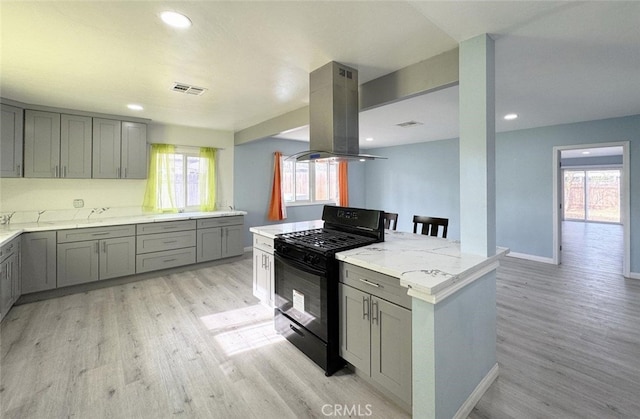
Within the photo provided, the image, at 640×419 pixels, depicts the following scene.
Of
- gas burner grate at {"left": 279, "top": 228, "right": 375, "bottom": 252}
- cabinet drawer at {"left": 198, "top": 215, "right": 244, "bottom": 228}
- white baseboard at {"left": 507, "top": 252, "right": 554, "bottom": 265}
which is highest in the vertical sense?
cabinet drawer at {"left": 198, "top": 215, "right": 244, "bottom": 228}

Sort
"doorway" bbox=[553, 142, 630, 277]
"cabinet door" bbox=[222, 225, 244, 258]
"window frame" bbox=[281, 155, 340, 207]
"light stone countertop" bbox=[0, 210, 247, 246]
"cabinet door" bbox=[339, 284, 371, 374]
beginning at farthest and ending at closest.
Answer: "window frame" bbox=[281, 155, 340, 207], "doorway" bbox=[553, 142, 630, 277], "cabinet door" bbox=[222, 225, 244, 258], "light stone countertop" bbox=[0, 210, 247, 246], "cabinet door" bbox=[339, 284, 371, 374]

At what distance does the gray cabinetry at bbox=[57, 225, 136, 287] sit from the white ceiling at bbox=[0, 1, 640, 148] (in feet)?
5.61

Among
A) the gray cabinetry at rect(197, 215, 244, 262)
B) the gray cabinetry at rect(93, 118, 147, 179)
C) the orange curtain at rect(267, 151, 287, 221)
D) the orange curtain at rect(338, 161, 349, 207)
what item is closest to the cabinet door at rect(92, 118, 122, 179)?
the gray cabinetry at rect(93, 118, 147, 179)

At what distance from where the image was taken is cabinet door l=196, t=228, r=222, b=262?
15.3 ft

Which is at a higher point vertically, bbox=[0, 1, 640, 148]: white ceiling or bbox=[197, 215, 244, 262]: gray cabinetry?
bbox=[0, 1, 640, 148]: white ceiling

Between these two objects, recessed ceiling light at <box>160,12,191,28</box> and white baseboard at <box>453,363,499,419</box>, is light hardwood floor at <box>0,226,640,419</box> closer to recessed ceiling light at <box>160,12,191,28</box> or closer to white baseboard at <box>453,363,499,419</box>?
white baseboard at <box>453,363,499,419</box>

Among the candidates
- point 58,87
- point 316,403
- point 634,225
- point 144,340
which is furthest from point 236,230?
point 634,225

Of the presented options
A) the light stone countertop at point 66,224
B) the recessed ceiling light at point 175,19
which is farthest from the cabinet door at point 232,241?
the recessed ceiling light at point 175,19

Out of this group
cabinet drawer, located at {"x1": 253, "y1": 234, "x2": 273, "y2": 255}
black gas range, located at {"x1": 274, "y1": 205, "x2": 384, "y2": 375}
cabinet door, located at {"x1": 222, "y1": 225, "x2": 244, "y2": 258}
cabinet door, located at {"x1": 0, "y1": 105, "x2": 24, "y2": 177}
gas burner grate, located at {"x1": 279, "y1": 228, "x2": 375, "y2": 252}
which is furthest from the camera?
cabinet door, located at {"x1": 222, "y1": 225, "x2": 244, "y2": 258}

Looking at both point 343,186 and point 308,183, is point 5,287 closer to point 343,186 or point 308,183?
point 308,183

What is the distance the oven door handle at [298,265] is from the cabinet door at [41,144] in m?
3.52

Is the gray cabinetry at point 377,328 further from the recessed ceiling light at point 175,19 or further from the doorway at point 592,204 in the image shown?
the doorway at point 592,204

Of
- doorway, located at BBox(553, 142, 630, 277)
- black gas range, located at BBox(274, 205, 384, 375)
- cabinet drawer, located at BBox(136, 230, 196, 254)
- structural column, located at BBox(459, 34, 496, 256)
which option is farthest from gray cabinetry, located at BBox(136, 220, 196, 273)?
doorway, located at BBox(553, 142, 630, 277)

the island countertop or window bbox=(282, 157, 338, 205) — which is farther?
window bbox=(282, 157, 338, 205)
